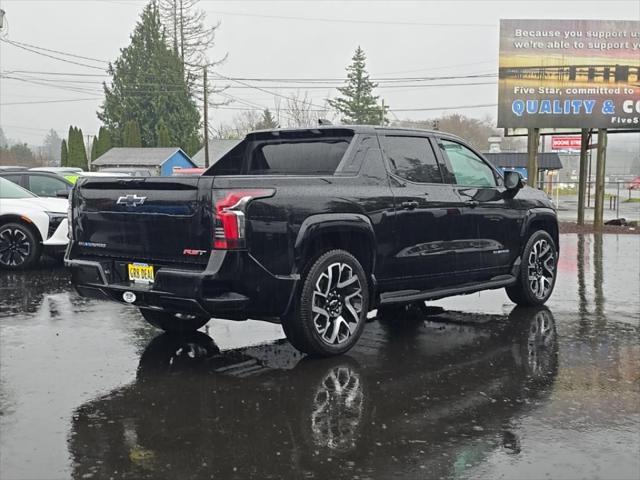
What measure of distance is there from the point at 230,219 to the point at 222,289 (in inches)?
19.8

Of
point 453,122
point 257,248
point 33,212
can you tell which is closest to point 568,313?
point 257,248

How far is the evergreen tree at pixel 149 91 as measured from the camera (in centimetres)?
7131

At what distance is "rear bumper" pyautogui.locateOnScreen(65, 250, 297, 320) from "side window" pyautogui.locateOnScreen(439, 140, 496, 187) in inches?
101

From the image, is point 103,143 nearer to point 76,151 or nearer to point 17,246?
point 76,151

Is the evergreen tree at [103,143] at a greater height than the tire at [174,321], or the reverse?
the evergreen tree at [103,143]

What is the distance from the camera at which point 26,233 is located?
37.9 ft

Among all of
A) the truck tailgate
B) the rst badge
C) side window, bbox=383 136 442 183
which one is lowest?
the rst badge

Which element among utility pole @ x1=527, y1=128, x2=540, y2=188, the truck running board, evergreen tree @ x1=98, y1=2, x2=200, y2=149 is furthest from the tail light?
evergreen tree @ x1=98, y1=2, x2=200, y2=149

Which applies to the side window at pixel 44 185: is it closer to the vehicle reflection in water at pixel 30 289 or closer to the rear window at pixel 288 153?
the vehicle reflection in water at pixel 30 289

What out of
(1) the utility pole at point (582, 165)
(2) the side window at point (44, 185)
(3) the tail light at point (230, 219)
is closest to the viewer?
(3) the tail light at point (230, 219)

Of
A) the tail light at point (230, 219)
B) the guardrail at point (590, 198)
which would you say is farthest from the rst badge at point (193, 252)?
the guardrail at point (590, 198)

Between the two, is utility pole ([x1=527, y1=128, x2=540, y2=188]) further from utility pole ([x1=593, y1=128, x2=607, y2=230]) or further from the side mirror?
the side mirror

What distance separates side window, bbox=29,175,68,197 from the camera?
14.3 m

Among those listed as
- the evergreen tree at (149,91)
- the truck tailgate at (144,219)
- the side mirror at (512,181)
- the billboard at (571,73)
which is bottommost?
the truck tailgate at (144,219)
